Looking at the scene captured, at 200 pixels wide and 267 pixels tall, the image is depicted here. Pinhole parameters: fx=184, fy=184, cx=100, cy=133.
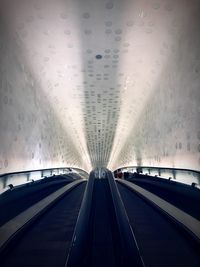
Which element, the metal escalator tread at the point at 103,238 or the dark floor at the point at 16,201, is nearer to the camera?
the metal escalator tread at the point at 103,238

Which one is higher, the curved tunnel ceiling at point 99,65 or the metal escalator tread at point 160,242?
→ the curved tunnel ceiling at point 99,65

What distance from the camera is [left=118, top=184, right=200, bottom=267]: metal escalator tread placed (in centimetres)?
190

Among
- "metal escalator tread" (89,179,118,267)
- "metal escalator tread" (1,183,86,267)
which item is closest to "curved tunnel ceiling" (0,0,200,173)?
"metal escalator tread" (1,183,86,267)

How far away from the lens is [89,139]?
2131 centimetres

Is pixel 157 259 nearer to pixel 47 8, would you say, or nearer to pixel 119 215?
pixel 119 215

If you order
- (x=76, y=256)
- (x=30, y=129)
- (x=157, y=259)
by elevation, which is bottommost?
(x=157, y=259)

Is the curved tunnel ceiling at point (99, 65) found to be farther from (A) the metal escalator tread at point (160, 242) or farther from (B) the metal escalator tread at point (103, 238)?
(B) the metal escalator tread at point (103, 238)

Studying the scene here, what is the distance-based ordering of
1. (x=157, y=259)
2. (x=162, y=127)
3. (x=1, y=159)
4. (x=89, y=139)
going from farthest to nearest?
(x=89, y=139) → (x=162, y=127) → (x=1, y=159) → (x=157, y=259)

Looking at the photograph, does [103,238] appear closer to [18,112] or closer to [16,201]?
[16,201]

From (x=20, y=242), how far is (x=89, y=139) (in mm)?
19056

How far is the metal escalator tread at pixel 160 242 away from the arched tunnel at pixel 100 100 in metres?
0.01

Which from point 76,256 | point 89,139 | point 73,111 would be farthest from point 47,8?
point 89,139

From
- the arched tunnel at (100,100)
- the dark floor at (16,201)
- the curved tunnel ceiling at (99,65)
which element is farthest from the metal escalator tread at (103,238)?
the curved tunnel ceiling at (99,65)

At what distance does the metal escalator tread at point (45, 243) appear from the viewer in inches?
74.9
